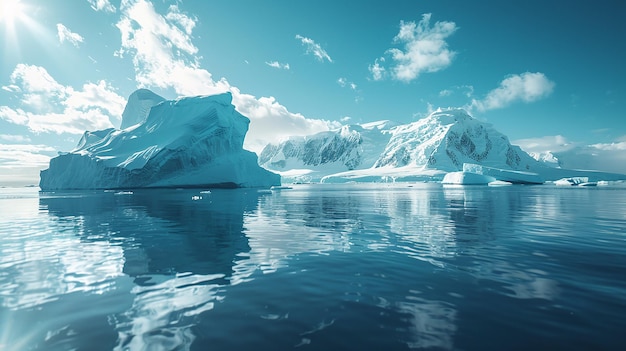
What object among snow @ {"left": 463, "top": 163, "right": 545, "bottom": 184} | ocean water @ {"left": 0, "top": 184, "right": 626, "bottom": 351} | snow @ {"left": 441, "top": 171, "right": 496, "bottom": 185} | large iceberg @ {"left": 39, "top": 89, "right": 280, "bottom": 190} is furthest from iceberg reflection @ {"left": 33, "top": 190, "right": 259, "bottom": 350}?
snow @ {"left": 463, "top": 163, "right": 545, "bottom": 184}

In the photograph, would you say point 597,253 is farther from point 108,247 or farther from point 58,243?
point 58,243

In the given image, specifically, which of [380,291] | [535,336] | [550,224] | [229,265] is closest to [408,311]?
[380,291]

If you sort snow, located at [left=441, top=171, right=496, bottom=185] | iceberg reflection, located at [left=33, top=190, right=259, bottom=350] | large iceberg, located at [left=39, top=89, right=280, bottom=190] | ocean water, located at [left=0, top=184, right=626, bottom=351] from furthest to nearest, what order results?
snow, located at [left=441, top=171, right=496, bottom=185] < large iceberg, located at [left=39, top=89, right=280, bottom=190] < iceberg reflection, located at [left=33, top=190, right=259, bottom=350] < ocean water, located at [left=0, top=184, right=626, bottom=351]

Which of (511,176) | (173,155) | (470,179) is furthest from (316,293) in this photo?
(511,176)

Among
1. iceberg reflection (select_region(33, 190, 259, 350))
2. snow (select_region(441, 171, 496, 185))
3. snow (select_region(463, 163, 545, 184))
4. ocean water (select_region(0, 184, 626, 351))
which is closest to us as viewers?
ocean water (select_region(0, 184, 626, 351))

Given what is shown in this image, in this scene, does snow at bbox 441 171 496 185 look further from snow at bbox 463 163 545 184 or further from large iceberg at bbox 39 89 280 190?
large iceberg at bbox 39 89 280 190

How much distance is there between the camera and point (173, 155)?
2628 inches

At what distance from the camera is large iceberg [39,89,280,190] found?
67194mm

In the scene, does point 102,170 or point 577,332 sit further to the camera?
point 102,170

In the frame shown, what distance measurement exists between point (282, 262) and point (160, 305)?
13.0ft

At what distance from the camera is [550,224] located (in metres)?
17.0

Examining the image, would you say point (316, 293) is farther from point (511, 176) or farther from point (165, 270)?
point (511, 176)

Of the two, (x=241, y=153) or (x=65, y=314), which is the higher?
(x=241, y=153)

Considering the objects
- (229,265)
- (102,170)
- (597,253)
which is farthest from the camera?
(102,170)
